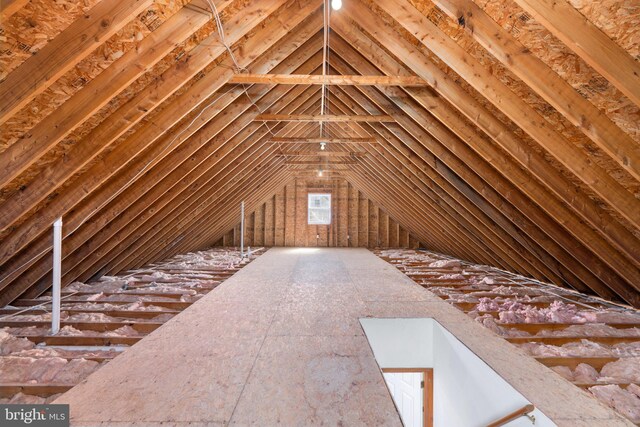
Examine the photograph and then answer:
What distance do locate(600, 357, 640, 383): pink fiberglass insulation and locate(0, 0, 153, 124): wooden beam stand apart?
12.9 feet

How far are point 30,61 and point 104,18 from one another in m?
0.49

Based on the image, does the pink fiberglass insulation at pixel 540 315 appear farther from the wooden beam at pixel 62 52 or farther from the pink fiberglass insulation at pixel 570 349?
the wooden beam at pixel 62 52

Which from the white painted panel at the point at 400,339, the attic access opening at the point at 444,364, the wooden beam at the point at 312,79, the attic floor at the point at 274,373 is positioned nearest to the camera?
the attic floor at the point at 274,373

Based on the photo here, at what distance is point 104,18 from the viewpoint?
2.01m

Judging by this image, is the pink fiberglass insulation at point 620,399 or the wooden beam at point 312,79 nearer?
the pink fiberglass insulation at point 620,399

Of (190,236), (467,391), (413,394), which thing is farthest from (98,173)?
(413,394)

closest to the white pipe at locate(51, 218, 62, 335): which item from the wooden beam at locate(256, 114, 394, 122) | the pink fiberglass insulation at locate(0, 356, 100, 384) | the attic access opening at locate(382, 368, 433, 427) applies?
the pink fiberglass insulation at locate(0, 356, 100, 384)

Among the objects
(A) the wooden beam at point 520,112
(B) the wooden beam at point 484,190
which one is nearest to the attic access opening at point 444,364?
(A) the wooden beam at point 520,112

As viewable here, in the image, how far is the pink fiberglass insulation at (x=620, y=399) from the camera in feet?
6.32

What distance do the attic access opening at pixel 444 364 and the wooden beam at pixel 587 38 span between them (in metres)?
1.97

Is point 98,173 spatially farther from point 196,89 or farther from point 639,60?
point 639,60

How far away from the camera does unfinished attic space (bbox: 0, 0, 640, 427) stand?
1.91m

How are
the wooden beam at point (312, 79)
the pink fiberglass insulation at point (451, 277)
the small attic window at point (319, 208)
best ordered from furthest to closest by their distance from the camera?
1. the small attic window at point (319, 208)
2. the pink fiberglass insulation at point (451, 277)
3. the wooden beam at point (312, 79)

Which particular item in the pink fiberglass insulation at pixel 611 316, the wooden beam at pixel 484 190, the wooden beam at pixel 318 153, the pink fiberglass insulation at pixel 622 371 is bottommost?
the pink fiberglass insulation at pixel 622 371
